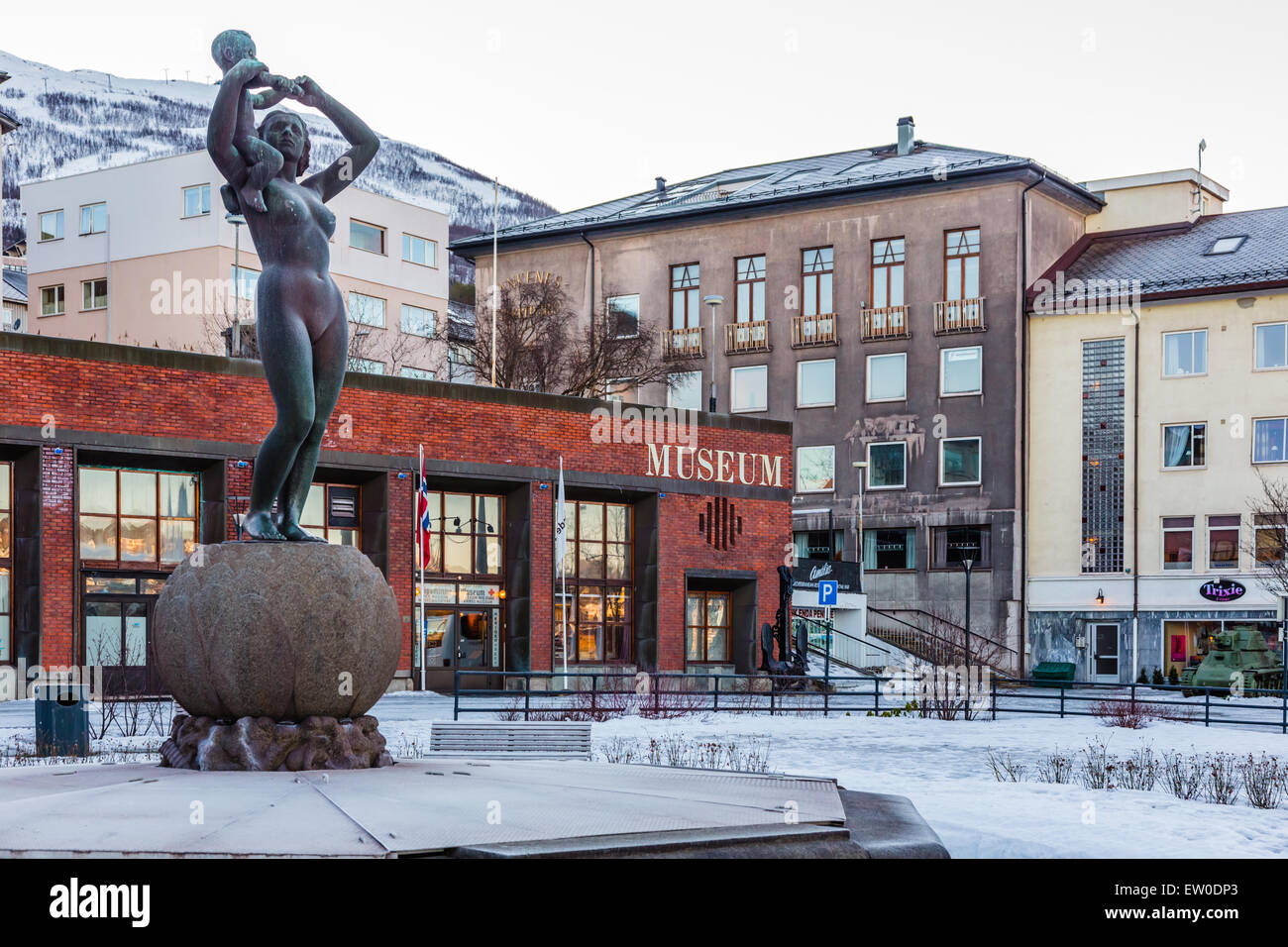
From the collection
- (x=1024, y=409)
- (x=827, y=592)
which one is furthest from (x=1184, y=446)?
(x=827, y=592)

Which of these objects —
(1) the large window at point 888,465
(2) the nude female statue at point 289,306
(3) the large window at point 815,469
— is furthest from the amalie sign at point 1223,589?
(2) the nude female statue at point 289,306

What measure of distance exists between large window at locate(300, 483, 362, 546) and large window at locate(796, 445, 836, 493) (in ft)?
79.5

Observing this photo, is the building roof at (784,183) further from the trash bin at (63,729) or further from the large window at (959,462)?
the trash bin at (63,729)

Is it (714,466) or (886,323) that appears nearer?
(714,466)

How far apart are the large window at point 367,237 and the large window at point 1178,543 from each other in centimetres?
3583

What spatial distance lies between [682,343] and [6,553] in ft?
106

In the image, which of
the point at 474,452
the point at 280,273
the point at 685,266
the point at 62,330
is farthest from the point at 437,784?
the point at 62,330

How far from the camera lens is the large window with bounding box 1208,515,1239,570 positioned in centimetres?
5366

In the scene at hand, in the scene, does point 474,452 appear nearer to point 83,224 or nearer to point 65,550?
point 65,550

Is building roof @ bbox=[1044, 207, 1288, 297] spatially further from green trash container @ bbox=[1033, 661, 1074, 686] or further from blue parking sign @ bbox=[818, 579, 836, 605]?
blue parking sign @ bbox=[818, 579, 836, 605]

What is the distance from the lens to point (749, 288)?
6288 cm

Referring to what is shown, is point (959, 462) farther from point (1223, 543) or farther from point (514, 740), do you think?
point (514, 740)

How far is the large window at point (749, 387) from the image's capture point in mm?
62531
